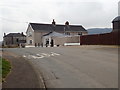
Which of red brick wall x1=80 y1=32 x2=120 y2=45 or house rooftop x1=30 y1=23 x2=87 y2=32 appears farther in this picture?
house rooftop x1=30 y1=23 x2=87 y2=32

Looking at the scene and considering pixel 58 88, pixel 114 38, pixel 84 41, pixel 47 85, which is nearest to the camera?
pixel 58 88

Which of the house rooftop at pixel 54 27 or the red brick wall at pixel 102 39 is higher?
the house rooftop at pixel 54 27

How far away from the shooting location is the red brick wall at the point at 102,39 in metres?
35.3

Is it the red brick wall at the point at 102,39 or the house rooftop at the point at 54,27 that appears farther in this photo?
the house rooftop at the point at 54,27

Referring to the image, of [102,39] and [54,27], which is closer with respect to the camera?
[102,39]

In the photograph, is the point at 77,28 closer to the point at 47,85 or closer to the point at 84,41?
the point at 84,41

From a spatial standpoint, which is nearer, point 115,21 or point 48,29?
point 115,21

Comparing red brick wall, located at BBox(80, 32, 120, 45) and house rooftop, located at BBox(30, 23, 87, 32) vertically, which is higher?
house rooftop, located at BBox(30, 23, 87, 32)

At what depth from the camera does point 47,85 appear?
31.0 ft

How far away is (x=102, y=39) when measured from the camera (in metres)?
39.0

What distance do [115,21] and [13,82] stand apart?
3995 centimetres

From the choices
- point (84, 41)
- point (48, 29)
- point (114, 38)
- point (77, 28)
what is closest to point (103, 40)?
point (114, 38)

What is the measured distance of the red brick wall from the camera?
35.3 metres

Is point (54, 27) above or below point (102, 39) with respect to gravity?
above
